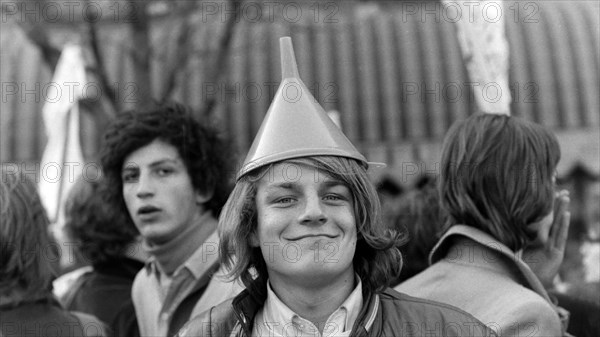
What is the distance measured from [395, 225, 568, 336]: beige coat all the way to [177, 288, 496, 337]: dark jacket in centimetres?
30

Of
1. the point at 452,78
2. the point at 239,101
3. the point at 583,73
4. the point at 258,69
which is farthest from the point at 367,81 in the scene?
the point at 583,73

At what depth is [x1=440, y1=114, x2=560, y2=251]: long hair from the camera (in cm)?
298

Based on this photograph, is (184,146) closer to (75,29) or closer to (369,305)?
(369,305)

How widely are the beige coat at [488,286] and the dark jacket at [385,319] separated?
30cm

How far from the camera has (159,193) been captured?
3816mm

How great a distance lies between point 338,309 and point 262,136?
51 cm

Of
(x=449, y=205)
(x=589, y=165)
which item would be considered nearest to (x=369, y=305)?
(x=449, y=205)

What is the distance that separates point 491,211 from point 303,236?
757 millimetres

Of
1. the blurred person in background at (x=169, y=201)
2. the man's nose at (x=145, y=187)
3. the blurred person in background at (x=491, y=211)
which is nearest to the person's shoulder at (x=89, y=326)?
the blurred person in background at (x=169, y=201)

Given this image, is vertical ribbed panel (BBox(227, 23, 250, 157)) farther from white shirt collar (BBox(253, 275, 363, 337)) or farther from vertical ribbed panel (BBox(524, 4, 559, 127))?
white shirt collar (BBox(253, 275, 363, 337))

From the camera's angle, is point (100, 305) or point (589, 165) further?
point (589, 165)

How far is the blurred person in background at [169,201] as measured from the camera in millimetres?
3752

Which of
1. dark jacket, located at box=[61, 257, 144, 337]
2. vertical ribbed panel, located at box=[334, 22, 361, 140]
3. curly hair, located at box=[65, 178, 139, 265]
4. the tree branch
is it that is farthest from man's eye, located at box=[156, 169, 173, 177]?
vertical ribbed panel, located at box=[334, 22, 361, 140]

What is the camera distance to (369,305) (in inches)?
98.7
